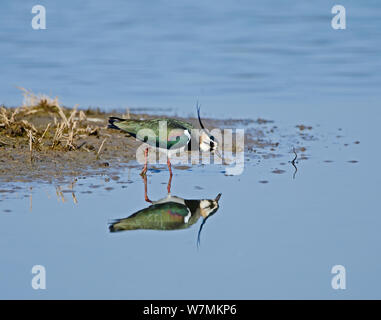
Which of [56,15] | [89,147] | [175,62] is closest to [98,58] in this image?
[175,62]

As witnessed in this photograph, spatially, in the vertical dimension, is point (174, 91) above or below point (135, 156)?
above

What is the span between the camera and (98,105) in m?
11.5

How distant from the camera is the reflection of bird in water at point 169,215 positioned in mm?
6309

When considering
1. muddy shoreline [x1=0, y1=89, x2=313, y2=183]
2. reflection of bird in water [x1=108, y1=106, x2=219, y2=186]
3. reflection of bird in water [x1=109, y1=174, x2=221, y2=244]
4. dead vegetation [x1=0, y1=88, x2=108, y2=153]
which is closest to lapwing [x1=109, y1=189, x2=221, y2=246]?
reflection of bird in water [x1=109, y1=174, x2=221, y2=244]

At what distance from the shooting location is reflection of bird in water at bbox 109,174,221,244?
6.31 m

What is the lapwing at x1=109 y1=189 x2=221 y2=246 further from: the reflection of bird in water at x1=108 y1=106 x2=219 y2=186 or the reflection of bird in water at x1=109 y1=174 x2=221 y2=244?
the reflection of bird in water at x1=108 y1=106 x2=219 y2=186

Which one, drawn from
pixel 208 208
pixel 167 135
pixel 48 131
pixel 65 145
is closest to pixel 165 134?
pixel 167 135

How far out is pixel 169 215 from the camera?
664 cm

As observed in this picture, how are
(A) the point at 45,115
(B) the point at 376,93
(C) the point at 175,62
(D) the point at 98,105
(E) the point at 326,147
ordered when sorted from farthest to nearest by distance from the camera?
(C) the point at 175,62, (B) the point at 376,93, (D) the point at 98,105, (A) the point at 45,115, (E) the point at 326,147

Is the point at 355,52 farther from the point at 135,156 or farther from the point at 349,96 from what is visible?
the point at 135,156

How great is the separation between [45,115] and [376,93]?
5.28 meters

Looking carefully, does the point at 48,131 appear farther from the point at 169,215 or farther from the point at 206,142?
the point at 169,215

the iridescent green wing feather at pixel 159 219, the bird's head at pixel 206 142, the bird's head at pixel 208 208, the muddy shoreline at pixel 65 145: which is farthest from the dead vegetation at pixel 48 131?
the bird's head at pixel 208 208

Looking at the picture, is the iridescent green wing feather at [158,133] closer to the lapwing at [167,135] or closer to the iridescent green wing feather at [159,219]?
the lapwing at [167,135]
